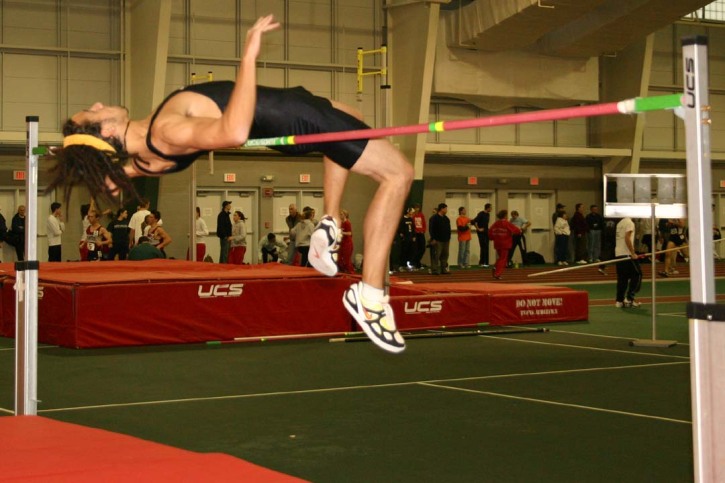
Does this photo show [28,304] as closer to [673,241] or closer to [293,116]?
[293,116]

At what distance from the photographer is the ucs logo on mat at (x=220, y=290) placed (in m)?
10.1

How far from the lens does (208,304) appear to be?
1025cm

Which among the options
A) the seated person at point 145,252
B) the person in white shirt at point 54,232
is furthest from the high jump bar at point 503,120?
the person in white shirt at point 54,232

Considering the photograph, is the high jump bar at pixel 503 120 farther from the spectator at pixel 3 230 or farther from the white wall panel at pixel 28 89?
the white wall panel at pixel 28 89

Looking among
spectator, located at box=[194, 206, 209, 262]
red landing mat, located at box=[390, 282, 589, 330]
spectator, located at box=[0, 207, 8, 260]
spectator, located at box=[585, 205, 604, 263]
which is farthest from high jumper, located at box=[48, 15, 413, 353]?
spectator, located at box=[585, 205, 604, 263]

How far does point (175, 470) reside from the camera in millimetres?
3893

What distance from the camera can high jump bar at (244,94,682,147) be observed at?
2.84 metres

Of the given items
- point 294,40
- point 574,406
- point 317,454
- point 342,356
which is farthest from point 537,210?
point 317,454

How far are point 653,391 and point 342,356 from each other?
2914mm

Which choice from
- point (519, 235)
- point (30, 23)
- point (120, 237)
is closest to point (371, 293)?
point (120, 237)

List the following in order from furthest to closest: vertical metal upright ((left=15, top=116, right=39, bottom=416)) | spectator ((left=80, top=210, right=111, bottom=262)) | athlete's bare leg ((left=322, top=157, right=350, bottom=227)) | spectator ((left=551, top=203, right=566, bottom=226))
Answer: spectator ((left=551, top=203, right=566, bottom=226)) < spectator ((left=80, top=210, right=111, bottom=262)) < vertical metal upright ((left=15, top=116, right=39, bottom=416)) < athlete's bare leg ((left=322, top=157, right=350, bottom=227))

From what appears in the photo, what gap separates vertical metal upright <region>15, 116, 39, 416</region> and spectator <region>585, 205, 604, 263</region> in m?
18.8

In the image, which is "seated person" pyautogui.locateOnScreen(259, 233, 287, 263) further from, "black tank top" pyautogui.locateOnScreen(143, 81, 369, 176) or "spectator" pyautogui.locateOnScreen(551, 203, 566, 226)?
"black tank top" pyautogui.locateOnScreen(143, 81, 369, 176)

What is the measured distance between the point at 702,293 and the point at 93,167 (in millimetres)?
2307
